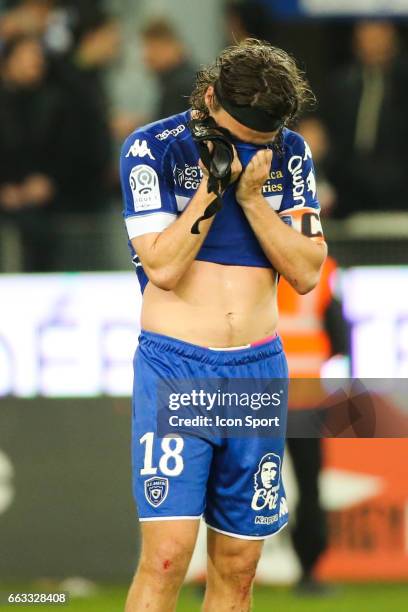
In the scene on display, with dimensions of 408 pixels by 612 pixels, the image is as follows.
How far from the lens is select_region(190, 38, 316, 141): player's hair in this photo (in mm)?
4406

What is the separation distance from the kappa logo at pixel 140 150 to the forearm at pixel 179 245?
290 mm

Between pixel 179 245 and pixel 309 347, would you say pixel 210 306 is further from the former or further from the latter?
pixel 309 347

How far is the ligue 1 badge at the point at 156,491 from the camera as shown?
14.8ft

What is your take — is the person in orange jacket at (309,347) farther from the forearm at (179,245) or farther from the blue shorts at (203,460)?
the forearm at (179,245)

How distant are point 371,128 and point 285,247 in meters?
4.51

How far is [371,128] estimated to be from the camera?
8852 mm

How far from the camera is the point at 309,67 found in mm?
11594

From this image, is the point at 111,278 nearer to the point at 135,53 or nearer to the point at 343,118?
the point at 343,118

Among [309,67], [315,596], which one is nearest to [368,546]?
[315,596]

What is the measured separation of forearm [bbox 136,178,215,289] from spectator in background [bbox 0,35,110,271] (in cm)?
418

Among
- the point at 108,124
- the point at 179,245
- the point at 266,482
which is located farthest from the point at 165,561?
the point at 108,124

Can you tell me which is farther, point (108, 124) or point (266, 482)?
point (108, 124)

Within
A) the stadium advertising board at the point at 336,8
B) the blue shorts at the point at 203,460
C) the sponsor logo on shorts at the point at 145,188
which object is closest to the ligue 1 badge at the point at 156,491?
the blue shorts at the point at 203,460

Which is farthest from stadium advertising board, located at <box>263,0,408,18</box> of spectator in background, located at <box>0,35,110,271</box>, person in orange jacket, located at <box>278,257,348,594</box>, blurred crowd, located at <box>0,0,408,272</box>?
person in orange jacket, located at <box>278,257,348,594</box>
